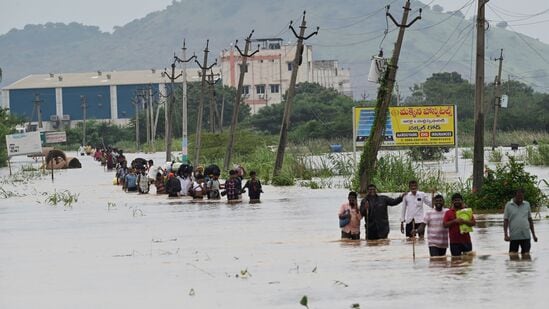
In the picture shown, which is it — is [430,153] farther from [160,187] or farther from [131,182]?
[160,187]

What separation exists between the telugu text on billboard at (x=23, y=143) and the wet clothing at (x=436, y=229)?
6918 cm

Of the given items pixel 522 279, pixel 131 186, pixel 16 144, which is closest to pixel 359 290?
pixel 522 279

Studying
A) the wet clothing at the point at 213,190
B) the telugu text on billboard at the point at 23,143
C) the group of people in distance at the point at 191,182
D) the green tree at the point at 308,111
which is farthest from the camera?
the green tree at the point at 308,111

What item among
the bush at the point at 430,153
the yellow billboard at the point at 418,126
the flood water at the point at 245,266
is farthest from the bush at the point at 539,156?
the flood water at the point at 245,266

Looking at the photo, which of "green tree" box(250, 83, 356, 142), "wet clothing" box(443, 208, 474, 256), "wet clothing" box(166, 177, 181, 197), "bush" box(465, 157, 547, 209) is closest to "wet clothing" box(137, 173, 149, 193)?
"wet clothing" box(166, 177, 181, 197)

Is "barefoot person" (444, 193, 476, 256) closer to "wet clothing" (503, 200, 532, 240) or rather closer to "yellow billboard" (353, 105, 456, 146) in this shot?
"wet clothing" (503, 200, 532, 240)

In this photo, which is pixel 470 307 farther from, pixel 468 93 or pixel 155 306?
pixel 468 93

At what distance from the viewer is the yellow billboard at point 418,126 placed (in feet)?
191

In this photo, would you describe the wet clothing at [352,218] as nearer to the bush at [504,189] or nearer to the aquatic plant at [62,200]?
the bush at [504,189]

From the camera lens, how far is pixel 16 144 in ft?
295

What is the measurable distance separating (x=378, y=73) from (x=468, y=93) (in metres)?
117

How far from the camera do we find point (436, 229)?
72.3 ft

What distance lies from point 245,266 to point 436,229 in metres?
3.19

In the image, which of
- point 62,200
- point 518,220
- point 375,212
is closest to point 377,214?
point 375,212
